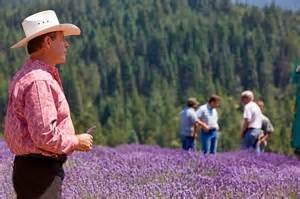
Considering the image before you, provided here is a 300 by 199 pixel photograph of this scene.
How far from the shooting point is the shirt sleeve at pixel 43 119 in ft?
12.2

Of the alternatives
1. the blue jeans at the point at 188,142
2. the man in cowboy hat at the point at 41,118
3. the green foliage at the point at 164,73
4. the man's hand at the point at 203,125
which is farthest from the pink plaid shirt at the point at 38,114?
the green foliage at the point at 164,73

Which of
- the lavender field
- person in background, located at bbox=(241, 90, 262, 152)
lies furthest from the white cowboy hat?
person in background, located at bbox=(241, 90, 262, 152)

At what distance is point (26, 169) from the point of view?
154 inches

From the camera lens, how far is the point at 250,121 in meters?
13.5

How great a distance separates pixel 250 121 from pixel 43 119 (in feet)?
32.7

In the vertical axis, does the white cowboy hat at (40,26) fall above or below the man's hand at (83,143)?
above

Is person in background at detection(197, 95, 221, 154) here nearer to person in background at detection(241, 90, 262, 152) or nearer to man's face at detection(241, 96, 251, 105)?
person in background at detection(241, 90, 262, 152)

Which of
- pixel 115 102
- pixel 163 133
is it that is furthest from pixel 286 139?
pixel 115 102

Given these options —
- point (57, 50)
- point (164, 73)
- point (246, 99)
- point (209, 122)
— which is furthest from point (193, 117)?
point (164, 73)

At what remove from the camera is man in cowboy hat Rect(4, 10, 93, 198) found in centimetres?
374

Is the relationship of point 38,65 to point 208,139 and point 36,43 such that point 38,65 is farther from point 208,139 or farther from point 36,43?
point 208,139

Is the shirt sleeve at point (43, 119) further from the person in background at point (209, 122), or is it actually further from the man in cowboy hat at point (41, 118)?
the person in background at point (209, 122)

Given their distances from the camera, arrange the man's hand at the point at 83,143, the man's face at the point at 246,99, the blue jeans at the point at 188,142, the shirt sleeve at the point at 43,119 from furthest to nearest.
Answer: the blue jeans at the point at 188,142 < the man's face at the point at 246,99 < the man's hand at the point at 83,143 < the shirt sleeve at the point at 43,119

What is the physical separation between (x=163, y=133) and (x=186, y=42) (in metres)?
81.8
